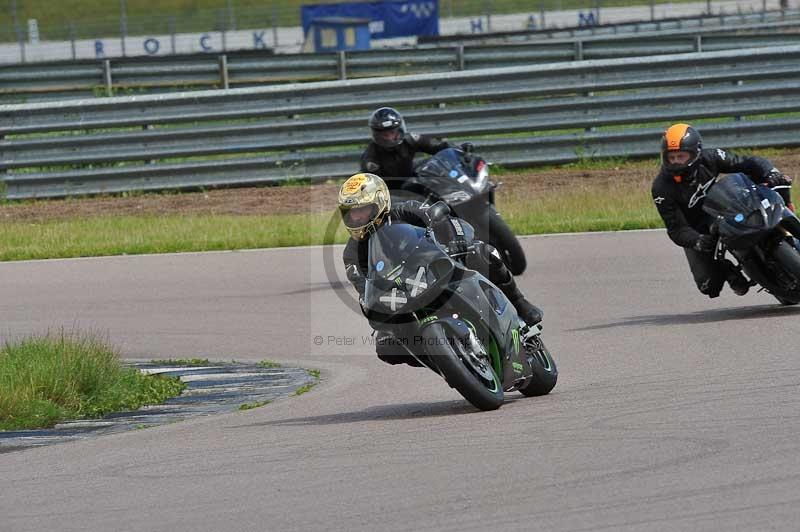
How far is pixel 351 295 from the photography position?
1334 centimetres

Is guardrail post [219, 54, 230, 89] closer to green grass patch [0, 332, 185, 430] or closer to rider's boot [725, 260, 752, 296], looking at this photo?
rider's boot [725, 260, 752, 296]

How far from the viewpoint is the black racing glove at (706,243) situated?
10.7m

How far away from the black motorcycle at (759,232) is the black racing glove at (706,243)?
0.05 m

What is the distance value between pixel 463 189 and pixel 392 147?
168 cm

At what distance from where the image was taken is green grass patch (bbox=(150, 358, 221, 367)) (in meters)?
10.3

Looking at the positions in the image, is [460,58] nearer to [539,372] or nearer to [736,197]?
[736,197]

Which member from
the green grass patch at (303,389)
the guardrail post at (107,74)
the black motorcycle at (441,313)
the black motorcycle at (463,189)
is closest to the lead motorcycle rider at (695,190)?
the black motorcycle at (463,189)

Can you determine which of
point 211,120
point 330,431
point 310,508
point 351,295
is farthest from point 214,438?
point 211,120

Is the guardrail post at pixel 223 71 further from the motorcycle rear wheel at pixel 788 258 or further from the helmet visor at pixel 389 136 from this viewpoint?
the motorcycle rear wheel at pixel 788 258

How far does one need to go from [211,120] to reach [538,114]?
461 centimetres

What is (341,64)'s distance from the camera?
78.4 feet

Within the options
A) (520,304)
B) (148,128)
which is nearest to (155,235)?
(148,128)

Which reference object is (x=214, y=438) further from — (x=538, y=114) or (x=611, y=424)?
(x=538, y=114)

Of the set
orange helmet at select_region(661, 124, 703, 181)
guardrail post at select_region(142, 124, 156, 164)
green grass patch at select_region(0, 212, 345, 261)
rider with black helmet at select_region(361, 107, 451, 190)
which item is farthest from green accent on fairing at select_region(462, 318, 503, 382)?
guardrail post at select_region(142, 124, 156, 164)
